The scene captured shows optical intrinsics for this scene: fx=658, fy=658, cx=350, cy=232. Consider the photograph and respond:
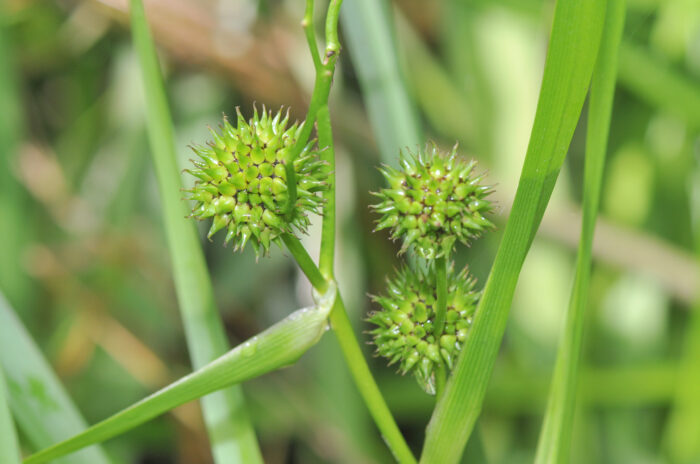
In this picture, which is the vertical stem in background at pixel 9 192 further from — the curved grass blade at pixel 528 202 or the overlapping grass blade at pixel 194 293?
the curved grass blade at pixel 528 202

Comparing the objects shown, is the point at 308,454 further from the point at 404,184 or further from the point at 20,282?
the point at 404,184

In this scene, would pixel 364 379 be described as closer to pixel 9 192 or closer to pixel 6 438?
pixel 6 438

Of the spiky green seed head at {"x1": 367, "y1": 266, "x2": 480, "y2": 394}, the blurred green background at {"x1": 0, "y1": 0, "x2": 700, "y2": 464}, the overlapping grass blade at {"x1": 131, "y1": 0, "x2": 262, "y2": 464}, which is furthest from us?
the blurred green background at {"x1": 0, "y1": 0, "x2": 700, "y2": 464}

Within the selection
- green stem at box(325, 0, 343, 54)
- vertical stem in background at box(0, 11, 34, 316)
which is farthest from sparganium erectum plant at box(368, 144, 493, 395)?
vertical stem in background at box(0, 11, 34, 316)

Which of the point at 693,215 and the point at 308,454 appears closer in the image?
the point at 693,215

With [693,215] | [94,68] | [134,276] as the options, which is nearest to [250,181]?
[693,215]

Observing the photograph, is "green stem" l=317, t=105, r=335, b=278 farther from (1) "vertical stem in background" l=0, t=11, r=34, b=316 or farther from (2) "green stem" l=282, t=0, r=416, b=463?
(1) "vertical stem in background" l=0, t=11, r=34, b=316
